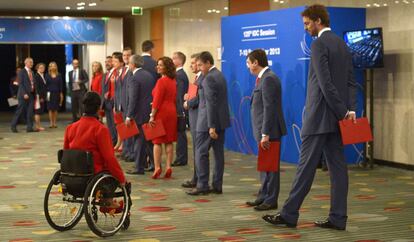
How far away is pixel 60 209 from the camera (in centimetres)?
668

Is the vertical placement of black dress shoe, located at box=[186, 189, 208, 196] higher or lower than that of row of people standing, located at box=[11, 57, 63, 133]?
lower

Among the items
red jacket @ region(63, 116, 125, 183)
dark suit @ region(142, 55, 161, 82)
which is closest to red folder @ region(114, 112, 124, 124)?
dark suit @ region(142, 55, 161, 82)

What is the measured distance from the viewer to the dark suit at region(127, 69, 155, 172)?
344 inches

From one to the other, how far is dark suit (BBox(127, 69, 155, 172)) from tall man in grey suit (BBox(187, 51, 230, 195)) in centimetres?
142

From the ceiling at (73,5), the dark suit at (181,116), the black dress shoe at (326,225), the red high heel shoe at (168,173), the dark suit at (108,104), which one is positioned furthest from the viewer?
the ceiling at (73,5)

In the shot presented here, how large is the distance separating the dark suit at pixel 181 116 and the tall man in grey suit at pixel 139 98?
43 centimetres

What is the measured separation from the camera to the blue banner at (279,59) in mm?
9891

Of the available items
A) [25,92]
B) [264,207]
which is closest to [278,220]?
[264,207]

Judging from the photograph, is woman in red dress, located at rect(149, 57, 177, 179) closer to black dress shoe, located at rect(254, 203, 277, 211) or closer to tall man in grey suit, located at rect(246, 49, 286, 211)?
tall man in grey suit, located at rect(246, 49, 286, 211)

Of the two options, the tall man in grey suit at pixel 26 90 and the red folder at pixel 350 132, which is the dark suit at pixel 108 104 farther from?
the red folder at pixel 350 132

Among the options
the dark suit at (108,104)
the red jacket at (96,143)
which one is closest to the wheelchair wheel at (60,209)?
the red jacket at (96,143)

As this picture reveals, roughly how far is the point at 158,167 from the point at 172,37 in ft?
31.1

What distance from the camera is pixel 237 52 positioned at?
11500 millimetres

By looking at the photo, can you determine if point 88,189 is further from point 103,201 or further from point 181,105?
point 181,105
